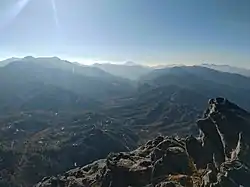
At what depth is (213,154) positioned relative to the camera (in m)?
90.4

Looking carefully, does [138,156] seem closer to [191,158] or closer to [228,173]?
[191,158]

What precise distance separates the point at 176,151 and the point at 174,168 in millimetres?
6768

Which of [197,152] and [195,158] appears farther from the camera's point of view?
[197,152]

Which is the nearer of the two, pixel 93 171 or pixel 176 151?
pixel 176 151

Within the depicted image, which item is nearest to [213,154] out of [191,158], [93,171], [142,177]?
[191,158]

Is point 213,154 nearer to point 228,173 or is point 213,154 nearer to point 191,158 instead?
point 191,158

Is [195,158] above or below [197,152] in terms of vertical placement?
below

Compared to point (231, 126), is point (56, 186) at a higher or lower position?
lower

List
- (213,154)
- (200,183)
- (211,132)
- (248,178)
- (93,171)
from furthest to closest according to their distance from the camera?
(93,171) < (211,132) < (213,154) < (200,183) < (248,178)

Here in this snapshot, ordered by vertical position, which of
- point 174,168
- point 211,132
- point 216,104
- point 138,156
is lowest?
point 138,156

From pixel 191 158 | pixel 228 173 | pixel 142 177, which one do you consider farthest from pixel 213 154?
pixel 228 173

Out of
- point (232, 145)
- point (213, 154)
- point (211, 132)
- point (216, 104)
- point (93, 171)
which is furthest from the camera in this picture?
point (93, 171)

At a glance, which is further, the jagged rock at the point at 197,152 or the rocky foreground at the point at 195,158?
the jagged rock at the point at 197,152

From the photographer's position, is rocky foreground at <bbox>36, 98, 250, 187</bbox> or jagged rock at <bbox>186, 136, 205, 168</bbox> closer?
rocky foreground at <bbox>36, 98, 250, 187</bbox>
